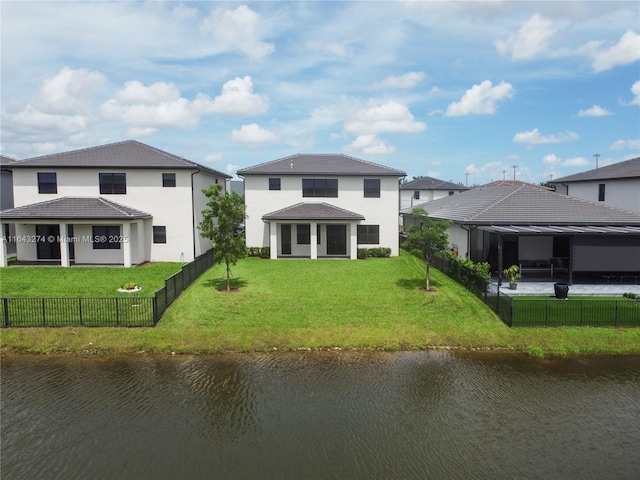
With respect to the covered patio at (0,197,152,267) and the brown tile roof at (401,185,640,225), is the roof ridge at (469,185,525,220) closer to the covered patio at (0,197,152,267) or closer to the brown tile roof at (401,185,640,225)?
the brown tile roof at (401,185,640,225)

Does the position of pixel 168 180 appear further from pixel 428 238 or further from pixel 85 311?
pixel 428 238

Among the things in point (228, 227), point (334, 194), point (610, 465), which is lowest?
point (610, 465)

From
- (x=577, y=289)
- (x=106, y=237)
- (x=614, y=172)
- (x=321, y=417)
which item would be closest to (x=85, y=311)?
(x=106, y=237)

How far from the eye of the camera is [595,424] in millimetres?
11555

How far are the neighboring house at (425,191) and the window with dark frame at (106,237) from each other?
51.4 metres

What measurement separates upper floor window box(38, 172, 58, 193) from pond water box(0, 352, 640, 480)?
17723 mm

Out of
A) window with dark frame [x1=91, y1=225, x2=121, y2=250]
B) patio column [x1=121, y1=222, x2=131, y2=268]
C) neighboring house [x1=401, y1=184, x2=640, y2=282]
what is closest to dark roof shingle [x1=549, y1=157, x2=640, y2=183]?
neighboring house [x1=401, y1=184, x2=640, y2=282]

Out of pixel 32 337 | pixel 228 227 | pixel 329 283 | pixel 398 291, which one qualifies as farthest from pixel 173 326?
pixel 398 291

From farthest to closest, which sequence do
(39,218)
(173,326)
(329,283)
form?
1. (39,218)
2. (329,283)
3. (173,326)

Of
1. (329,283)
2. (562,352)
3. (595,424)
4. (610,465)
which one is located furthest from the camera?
(329,283)

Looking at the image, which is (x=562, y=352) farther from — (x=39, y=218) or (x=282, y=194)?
(x=39, y=218)

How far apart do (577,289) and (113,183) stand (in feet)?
94.1

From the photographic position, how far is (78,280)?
24750 millimetres

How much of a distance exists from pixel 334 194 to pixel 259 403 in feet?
77.4
